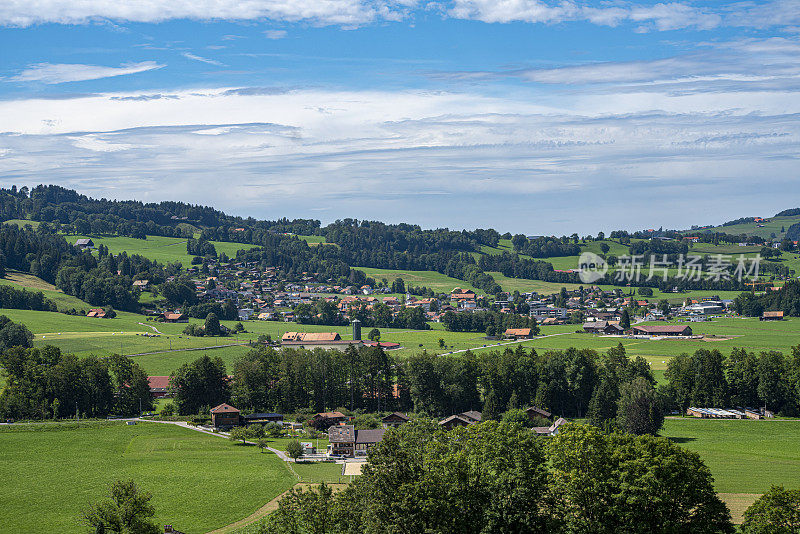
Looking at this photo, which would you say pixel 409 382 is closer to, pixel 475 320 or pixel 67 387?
pixel 67 387

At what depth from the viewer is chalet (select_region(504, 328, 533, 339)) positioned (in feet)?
428

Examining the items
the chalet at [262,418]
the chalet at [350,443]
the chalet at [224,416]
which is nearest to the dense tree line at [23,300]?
the chalet at [224,416]

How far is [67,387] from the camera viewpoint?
251 ft

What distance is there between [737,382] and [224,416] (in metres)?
51.2

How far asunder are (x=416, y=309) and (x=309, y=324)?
21.3 m

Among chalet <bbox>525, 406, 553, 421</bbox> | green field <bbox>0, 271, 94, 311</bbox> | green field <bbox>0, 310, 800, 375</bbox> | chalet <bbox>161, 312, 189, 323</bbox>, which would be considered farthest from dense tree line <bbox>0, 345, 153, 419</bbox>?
green field <bbox>0, 271, 94, 311</bbox>

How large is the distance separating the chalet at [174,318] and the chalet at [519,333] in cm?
5977

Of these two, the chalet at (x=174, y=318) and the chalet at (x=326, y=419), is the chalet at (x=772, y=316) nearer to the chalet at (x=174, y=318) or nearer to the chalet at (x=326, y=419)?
the chalet at (x=326, y=419)

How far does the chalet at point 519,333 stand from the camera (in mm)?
130375

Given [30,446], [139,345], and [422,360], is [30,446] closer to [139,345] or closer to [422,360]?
[422,360]

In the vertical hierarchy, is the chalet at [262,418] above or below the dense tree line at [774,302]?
below

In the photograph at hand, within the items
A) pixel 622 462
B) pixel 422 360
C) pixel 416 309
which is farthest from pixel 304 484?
pixel 416 309

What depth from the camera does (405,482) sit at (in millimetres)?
34062

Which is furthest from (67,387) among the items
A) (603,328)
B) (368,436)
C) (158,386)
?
(603,328)
